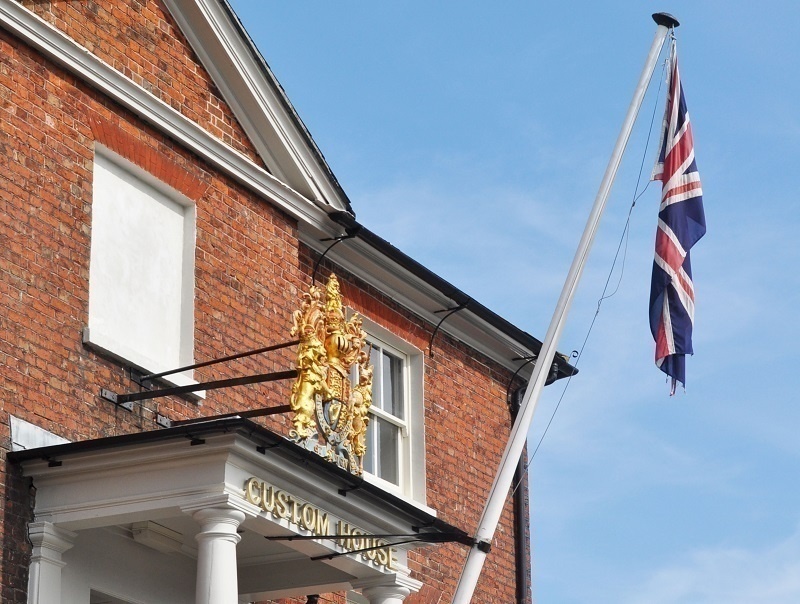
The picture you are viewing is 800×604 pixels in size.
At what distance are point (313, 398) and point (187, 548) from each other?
6.01ft

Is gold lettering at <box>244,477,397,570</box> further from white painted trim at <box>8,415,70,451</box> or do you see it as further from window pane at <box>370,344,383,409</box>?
window pane at <box>370,344,383,409</box>

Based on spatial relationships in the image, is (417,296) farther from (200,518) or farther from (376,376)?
(200,518)

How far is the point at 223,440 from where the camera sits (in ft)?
43.0

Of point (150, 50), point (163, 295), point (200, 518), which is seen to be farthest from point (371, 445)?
point (200, 518)

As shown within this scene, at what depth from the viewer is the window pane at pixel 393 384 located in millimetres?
19359

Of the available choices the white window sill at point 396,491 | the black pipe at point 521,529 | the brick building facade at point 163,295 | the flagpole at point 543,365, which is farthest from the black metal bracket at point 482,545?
the black pipe at point 521,529

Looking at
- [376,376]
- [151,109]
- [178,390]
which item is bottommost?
[178,390]

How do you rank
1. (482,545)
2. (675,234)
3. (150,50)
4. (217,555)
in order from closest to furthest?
(217,555)
(482,545)
(150,50)
(675,234)

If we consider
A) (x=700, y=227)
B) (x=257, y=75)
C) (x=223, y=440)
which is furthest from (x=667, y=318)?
(x=223, y=440)

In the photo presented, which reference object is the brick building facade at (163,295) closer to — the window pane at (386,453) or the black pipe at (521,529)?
the window pane at (386,453)

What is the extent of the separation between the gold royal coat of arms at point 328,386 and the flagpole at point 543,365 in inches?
59.1

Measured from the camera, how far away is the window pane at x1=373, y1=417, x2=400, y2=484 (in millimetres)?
19047

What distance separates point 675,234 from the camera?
17328 mm

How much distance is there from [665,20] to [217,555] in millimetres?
7900
